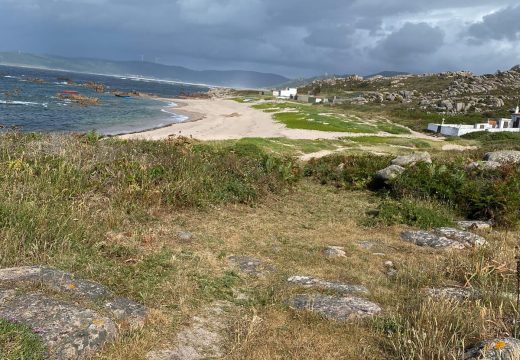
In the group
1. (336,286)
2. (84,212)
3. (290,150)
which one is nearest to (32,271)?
(84,212)

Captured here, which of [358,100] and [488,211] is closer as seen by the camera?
[488,211]

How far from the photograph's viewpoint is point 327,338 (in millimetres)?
5750

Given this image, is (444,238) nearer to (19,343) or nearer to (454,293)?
(454,293)

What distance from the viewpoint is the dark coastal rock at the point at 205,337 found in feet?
17.1

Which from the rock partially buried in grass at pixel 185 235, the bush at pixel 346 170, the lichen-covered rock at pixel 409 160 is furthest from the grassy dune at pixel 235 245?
the lichen-covered rock at pixel 409 160

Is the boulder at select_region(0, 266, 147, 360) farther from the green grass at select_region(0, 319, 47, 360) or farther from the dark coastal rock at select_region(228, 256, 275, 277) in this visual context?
the dark coastal rock at select_region(228, 256, 275, 277)

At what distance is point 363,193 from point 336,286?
30.3 feet

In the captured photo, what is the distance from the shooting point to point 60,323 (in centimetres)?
484

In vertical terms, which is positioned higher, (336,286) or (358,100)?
(358,100)

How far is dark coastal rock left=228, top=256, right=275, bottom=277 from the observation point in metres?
8.02

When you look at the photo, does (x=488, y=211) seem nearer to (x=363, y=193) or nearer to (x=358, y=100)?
(x=363, y=193)

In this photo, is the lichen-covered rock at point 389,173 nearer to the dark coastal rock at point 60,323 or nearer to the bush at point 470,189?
the bush at point 470,189

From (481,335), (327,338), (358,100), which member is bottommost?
(327,338)

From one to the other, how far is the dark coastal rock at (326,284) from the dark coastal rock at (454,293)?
1020 millimetres
